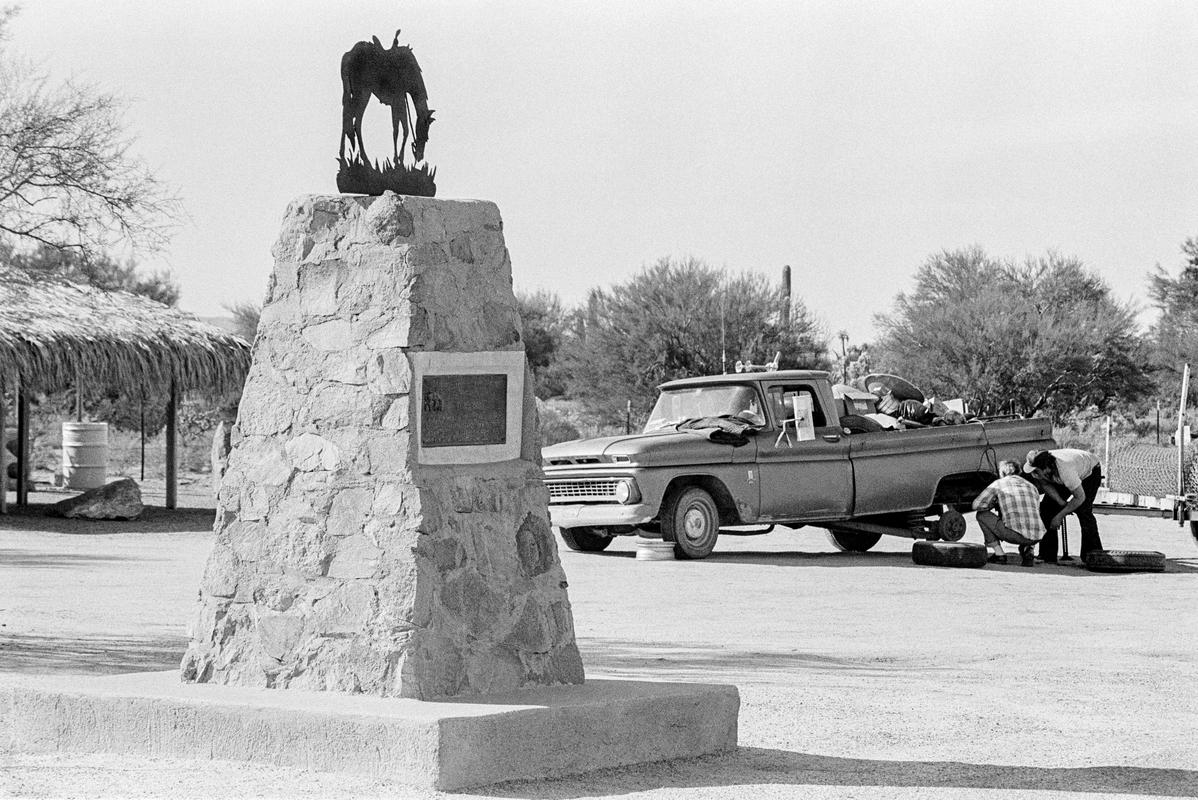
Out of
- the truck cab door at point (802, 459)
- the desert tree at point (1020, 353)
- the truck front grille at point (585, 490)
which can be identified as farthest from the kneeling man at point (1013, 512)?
the desert tree at point (1020, 353)

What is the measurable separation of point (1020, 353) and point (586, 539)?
2972 cm

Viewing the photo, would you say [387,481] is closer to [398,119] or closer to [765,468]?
[398,119]

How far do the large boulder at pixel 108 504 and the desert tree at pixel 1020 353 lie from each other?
25188 mm

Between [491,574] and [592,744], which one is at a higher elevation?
[491,574]

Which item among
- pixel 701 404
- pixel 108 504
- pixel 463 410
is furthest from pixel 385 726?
pixel 108 504

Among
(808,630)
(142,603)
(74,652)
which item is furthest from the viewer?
(142,603)

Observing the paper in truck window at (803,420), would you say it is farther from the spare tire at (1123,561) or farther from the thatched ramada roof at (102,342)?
the thatched ramada roof at (102,342)

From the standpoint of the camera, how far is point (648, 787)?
21.8ft

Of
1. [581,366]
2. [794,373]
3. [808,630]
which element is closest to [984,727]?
[808,630]

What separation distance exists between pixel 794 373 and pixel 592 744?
12.1 m

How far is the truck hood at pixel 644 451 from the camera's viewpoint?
57.5ft

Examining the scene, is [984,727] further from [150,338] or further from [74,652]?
[150,338]

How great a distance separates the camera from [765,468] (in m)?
18.3

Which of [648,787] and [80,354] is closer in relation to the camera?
[648,787]
